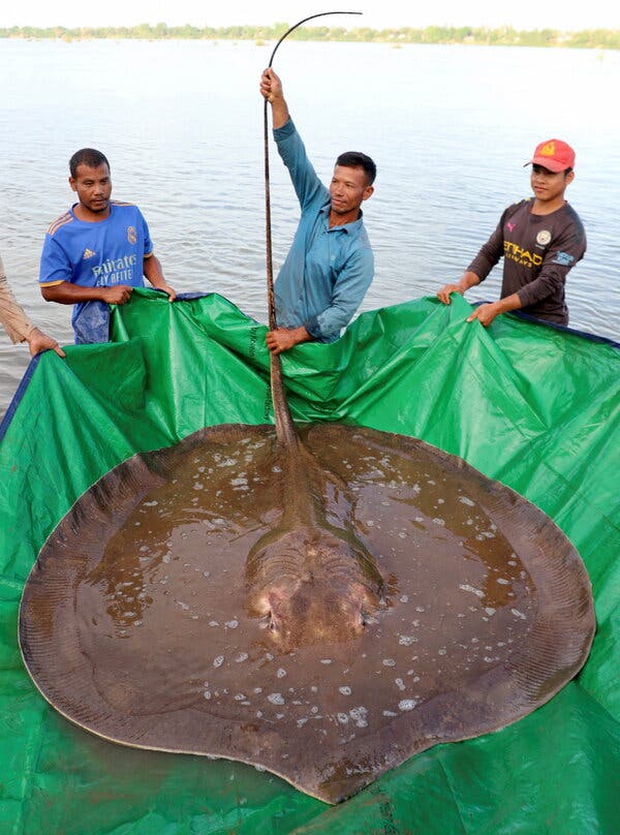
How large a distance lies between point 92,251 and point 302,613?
2.66 m

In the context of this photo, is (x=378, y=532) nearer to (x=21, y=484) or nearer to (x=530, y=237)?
(x=21, y=484)

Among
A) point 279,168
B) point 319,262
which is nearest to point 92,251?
point 319,262

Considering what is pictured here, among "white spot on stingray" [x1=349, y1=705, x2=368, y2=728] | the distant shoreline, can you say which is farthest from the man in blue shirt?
the distant shoreline

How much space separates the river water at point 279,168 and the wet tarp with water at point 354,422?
2514 mm

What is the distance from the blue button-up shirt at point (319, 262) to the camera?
14.0 ft

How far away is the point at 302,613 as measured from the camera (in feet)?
8.66

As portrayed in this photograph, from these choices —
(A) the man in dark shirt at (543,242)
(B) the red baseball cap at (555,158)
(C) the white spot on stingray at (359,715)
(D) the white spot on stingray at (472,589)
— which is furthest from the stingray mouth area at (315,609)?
(B) the red baseball cap at (555,158)

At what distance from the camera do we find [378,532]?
3.38 metres

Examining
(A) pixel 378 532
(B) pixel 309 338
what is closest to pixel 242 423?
(B) pixel 309 338

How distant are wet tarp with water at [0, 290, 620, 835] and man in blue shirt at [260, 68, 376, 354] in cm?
23

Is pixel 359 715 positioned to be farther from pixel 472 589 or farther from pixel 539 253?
pixel 539 253

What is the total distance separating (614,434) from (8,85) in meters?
31.4

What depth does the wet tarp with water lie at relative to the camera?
2.14 meters

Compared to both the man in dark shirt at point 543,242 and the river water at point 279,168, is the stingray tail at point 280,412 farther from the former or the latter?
the river water at point 279,168
